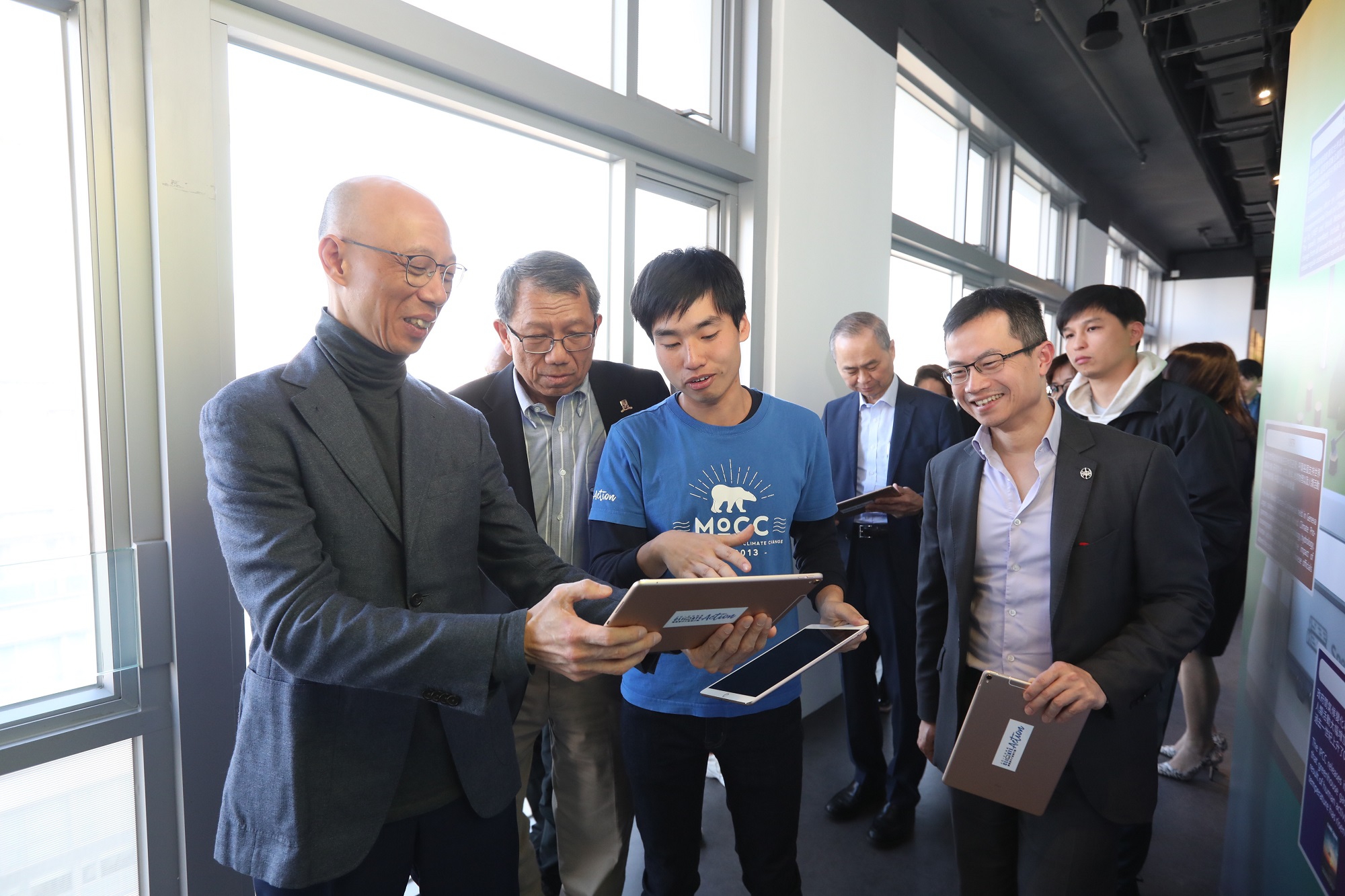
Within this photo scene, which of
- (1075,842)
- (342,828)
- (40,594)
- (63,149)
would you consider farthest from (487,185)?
(1075,842)

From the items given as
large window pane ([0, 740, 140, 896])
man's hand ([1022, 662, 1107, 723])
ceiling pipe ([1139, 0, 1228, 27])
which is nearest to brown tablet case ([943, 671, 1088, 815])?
man's hand ([1022, 662, 1107, 723])

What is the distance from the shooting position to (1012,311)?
1.66m

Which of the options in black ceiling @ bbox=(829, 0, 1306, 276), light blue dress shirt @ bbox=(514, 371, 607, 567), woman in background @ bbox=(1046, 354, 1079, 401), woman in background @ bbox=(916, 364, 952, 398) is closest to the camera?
light blue dress shirt @ bbox=(514, 371, 607, 567)

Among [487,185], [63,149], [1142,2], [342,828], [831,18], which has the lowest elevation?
[342,828]

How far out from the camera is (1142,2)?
5000 mm

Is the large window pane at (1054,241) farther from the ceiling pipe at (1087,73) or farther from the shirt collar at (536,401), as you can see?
the shirt collar at (536,401)

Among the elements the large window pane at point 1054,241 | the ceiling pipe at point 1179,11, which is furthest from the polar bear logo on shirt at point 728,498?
the large window pane at point 1054,241

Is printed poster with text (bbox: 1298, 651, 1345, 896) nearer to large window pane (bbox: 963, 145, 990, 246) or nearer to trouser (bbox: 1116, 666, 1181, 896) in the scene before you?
trouser (bbox: 1116, 666, 1181, 896)

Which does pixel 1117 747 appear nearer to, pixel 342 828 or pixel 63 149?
pixel 342 828

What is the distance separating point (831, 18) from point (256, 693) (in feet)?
13.3

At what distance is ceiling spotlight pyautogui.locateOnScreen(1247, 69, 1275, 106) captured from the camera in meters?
5.55

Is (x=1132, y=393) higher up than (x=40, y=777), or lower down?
higher up

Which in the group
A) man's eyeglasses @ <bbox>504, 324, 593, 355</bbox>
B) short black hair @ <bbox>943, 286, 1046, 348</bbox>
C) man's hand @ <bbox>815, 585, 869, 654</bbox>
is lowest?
man's hand @ <bbox>815, 585, 869, 654</bbox>

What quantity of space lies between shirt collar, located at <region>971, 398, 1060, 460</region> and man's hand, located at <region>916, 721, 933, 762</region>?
73 cm
